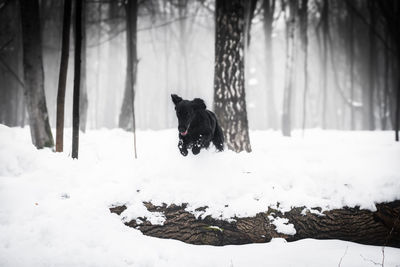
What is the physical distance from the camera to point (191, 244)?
123 inches

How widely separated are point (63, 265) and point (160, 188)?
1439 millimetres

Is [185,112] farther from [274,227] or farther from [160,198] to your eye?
[274,227]

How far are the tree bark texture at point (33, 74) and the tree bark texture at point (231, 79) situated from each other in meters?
3.78

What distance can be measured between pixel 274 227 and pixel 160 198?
1680 millimetres

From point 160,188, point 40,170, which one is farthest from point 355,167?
point 40,170

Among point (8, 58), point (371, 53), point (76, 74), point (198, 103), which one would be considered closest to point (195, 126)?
point (198, 103)

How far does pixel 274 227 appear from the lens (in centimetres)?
330

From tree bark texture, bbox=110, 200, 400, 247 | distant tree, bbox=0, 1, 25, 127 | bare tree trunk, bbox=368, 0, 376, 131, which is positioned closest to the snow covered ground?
tree bark texture, bbox=110, 200, 400, 247

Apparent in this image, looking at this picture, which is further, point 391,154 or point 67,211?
point 391,154

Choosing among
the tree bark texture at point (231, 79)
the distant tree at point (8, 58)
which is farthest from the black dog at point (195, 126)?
the distant tree at point (8, 58)

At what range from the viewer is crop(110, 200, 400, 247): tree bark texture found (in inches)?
127

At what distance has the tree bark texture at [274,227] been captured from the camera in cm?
322

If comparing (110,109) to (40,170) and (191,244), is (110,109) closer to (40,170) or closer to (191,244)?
(40,170)

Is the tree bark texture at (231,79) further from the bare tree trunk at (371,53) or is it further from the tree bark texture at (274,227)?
the bare tree trunk at (371,53)
